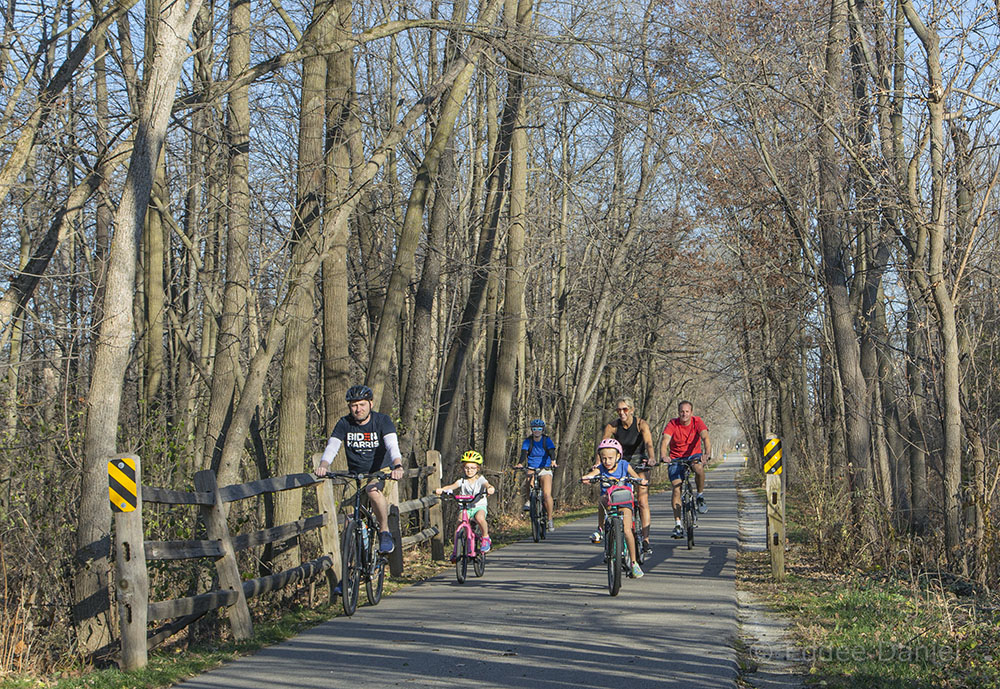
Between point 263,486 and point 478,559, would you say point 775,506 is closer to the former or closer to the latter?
point 478,559

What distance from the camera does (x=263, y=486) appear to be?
10539 mm

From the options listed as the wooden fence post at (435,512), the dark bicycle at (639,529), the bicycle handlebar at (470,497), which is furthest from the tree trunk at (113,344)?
the wooden fence post at (435,512)

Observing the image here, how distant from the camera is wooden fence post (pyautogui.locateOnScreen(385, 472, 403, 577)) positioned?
13078mm

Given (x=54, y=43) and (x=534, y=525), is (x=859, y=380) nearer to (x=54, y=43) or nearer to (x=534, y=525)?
(x=534, y=525)

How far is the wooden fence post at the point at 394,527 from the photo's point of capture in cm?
1308

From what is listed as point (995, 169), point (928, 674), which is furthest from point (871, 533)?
point (928, 674)

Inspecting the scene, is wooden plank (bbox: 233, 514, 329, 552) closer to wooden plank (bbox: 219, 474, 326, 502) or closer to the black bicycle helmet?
wooden plank (bbox: 219, 474, 326, 502)

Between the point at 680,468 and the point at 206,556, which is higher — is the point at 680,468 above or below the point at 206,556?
above

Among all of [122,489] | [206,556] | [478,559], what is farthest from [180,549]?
[478,559]

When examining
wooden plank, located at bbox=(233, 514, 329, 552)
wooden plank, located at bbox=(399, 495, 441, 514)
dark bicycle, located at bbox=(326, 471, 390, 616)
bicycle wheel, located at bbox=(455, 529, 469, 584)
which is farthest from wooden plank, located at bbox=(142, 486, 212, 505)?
wooden plank, located at bbox=(399, 495, 441, 514)

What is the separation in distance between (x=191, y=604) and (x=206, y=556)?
1.52 ft

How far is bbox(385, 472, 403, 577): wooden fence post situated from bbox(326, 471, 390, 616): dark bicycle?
5.34 feet

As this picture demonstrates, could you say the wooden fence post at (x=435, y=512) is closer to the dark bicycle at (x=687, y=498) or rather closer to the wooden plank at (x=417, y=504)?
the wooden plank at (x=417, y=504)

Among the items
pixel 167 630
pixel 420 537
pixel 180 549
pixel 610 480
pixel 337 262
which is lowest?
pixel 167 630
